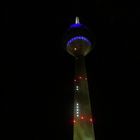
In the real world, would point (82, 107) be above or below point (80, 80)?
below

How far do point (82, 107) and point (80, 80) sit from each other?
7.19 feet

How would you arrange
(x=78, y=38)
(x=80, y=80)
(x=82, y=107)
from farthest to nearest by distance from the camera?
(x=80, y=80) → (x=78, y=38) → (x=82, y=107)

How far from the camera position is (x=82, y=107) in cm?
1739

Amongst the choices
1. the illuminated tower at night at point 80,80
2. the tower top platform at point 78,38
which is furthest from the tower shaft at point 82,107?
the tower top platform at point 78,38

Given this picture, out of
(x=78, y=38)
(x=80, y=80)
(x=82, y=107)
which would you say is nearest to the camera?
(x=82, y=107)

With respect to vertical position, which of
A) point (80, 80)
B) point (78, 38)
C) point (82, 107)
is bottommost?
point (82, 107)

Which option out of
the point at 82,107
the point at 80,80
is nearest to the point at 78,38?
the point at 80,80

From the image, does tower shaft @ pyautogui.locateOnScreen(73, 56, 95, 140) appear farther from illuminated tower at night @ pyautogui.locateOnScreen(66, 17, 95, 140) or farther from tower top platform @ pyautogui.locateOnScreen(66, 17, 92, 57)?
tower top platform @ pyautogui.locateOnScreen(66, 17, 92, 57)

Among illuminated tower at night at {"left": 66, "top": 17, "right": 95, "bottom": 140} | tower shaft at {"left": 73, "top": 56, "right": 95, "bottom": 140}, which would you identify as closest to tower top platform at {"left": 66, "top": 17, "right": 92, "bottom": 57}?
illuminated tower at night at {"left": 66, "top": 17, "right": 95, "bottom": 140}

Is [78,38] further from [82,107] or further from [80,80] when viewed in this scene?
[82,107]

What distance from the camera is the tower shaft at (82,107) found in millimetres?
15641

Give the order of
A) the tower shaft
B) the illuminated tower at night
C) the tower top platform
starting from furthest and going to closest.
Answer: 1. the tower top platform
2. the illuminated tower at night
3. the tower shaft

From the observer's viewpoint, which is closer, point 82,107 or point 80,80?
point 82,107

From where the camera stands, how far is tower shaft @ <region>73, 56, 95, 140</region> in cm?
1564
